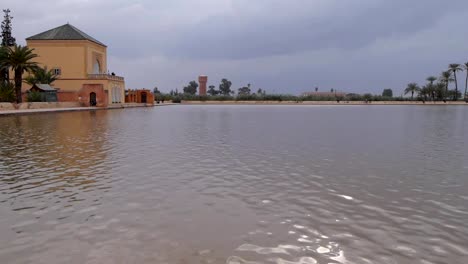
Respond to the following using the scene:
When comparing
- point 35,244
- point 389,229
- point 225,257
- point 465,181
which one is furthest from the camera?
point 465,181

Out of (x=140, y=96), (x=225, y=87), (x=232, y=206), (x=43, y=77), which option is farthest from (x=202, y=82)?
(x=232, y=206)

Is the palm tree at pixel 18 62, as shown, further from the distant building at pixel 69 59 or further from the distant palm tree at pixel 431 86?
the distant palm tree at pixel 431 86

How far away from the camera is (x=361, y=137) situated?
1603cm

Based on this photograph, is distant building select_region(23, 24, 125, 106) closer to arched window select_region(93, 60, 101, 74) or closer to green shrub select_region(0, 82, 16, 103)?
arched window select_region(93, 60, 101, 74)

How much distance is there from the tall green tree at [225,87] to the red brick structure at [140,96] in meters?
68.9

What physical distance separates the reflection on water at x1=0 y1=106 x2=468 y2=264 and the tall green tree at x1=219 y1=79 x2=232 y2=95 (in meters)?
126

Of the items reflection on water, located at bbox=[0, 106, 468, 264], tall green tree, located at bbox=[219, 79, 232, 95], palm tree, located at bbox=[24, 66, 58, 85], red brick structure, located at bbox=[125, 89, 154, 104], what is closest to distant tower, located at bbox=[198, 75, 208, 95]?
tall green tree, located at bbox=[219, 79, 232, 95]

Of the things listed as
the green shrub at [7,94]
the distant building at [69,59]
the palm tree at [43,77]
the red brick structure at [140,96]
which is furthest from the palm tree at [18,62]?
the red brick structure at [140,96]

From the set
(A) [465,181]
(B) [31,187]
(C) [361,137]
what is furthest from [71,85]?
(A) [465,181]

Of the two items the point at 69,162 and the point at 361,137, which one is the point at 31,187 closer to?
the point at 69,162

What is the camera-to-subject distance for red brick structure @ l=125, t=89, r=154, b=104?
6719 centimetres

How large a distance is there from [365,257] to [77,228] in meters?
3.59

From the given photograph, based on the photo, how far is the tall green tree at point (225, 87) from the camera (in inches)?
5369

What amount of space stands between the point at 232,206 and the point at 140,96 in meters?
64.7
